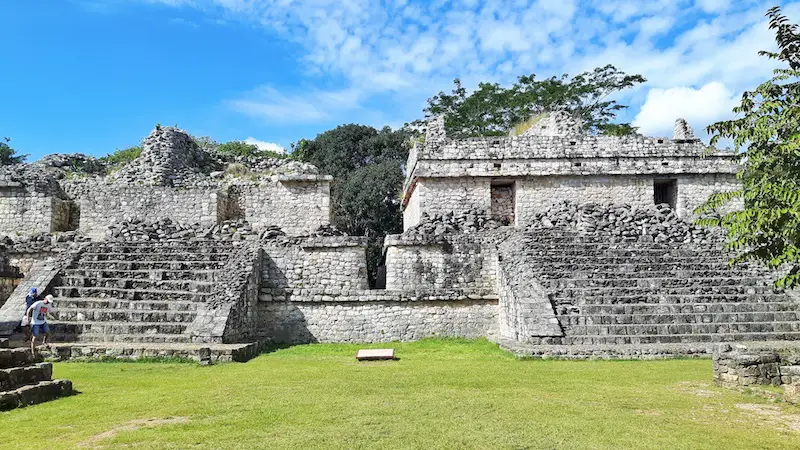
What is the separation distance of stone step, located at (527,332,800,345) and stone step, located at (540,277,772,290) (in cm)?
169

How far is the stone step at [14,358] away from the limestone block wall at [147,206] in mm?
9907

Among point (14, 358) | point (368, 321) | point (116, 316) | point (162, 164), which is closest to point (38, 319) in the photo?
point (116, 316)

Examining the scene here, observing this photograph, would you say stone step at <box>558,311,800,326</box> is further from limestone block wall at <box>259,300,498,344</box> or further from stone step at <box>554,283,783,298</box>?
limestone block wall at <box>259,300,498,344</box>

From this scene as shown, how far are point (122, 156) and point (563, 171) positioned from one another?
48.3 feet

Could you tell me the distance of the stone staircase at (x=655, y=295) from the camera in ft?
36.2

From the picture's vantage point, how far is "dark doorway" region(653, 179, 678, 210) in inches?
733

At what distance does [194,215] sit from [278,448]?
13.2m

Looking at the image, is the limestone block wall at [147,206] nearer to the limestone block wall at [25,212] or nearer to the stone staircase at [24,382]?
the limestone block wall at [25,212]

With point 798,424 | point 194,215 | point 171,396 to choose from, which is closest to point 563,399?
point 798,424

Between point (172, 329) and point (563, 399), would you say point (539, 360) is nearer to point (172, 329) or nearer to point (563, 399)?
point (563, 399)

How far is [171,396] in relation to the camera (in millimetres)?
6727

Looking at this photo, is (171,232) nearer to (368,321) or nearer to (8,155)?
(368,321)

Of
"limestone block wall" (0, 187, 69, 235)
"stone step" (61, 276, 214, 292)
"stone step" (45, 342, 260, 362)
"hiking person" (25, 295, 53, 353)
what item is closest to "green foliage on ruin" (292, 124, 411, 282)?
"limestone block wall" (0, 187, 69, 235)

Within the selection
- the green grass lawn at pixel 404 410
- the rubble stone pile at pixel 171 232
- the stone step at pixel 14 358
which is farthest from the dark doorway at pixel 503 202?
the stone step at pixel 14 358
